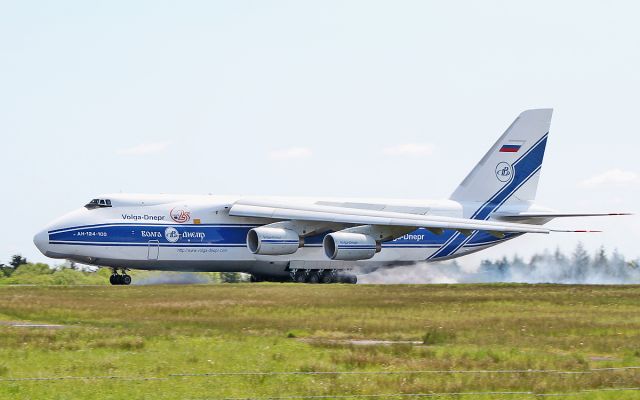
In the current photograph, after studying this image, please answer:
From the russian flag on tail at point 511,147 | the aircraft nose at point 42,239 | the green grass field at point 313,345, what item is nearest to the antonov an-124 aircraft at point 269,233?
the aircraft nose at point 42,239

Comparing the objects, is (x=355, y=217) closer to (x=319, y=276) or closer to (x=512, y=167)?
(x=319, y=276)

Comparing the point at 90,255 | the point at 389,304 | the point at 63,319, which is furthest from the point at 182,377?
the point at 90,255

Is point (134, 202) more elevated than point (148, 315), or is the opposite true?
point (134, 202)

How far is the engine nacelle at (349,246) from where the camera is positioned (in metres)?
46.7

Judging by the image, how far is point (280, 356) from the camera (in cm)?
1886

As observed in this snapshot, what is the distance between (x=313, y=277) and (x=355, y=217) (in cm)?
407

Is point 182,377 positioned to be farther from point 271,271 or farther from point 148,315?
point 271,271

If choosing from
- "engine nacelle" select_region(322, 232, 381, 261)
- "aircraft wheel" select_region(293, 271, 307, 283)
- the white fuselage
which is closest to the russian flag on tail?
the white fuselage

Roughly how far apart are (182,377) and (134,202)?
98.8 ft

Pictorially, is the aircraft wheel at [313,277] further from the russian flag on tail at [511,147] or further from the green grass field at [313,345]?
the green grass field at [313,345]

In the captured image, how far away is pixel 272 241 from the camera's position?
46219 mm

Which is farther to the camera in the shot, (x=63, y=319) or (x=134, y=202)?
A: (x=134, y=202)

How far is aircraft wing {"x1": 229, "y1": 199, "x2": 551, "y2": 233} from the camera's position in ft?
151

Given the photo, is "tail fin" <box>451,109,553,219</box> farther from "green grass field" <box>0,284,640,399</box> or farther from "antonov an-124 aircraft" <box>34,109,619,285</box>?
"green grass field" <box>0,284,640,399</box>
